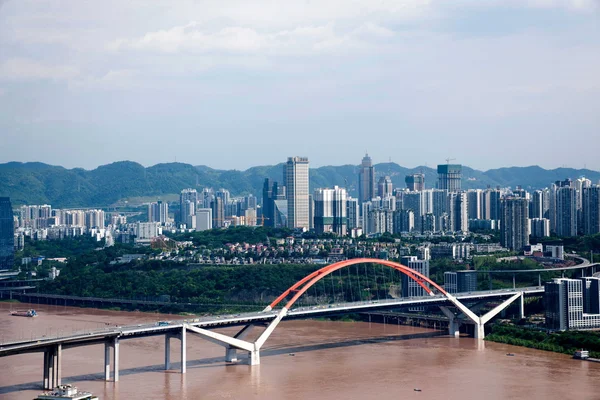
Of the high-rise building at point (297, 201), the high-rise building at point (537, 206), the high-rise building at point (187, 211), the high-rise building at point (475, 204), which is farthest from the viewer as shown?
the high-rise building at point (187, 211)

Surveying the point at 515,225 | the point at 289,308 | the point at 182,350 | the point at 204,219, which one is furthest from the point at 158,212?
the point at 182,350

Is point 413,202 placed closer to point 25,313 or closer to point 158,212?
point 158,212

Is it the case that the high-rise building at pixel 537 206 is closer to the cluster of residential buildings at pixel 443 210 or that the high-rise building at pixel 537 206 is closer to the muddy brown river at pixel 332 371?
the cluster of residential buildings at pixel 443 210

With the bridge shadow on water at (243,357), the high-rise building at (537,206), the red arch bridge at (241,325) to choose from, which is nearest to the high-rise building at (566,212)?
the high-rise building at (537,206)

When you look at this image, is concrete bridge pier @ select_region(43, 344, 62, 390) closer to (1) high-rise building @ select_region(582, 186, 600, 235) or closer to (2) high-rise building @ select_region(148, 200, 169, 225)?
(1) high-rise building @ select_region(582, 186, 600, 235)

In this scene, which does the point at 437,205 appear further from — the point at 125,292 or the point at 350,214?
the point at 125,292

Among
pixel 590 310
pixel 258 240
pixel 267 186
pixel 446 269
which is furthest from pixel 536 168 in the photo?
pixel 590 310
